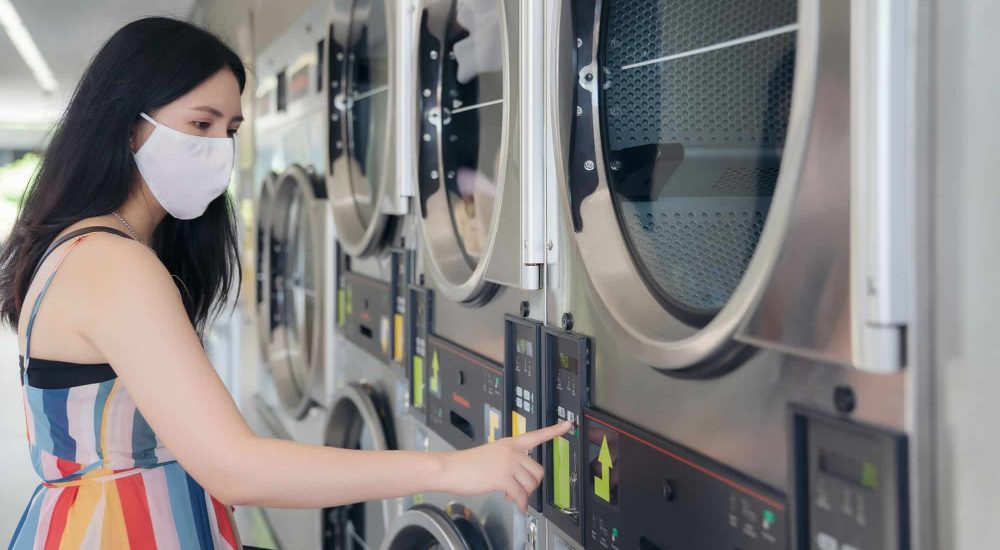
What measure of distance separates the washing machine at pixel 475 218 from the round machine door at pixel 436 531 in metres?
0.02

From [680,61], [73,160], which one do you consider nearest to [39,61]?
[73,160]

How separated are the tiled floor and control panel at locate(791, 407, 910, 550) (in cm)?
292

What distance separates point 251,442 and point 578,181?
54cm

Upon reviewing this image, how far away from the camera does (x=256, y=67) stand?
4.23 m

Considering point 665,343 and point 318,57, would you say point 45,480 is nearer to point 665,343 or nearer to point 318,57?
point 665,343

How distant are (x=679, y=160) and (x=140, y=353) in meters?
0.70

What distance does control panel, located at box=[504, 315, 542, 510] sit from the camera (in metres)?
1.38

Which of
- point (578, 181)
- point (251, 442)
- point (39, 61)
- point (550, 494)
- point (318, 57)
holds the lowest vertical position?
point (550, 494)

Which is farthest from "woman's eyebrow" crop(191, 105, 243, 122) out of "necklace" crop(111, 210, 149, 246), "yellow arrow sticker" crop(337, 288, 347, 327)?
"yellow arrow sticker" crop(337, 288, 347, 327)

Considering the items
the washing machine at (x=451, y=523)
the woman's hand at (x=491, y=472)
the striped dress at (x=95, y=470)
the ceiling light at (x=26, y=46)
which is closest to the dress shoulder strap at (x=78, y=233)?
the striped dress at (x=95, y=470)

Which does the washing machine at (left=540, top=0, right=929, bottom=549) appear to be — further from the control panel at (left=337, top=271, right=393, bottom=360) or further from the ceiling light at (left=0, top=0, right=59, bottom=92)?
the ceiling light at (left=0, top=0, right=59, bottom=92)

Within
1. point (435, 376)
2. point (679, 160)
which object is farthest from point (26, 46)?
point (679, 160)

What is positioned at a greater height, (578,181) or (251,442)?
(578,181)

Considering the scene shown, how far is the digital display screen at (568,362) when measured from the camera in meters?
1.27
